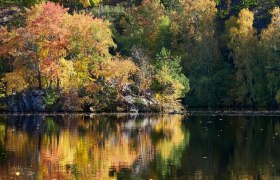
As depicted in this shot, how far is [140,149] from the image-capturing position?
34062 millimetres

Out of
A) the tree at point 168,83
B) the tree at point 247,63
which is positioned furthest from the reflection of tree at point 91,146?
the tree at point 247,63

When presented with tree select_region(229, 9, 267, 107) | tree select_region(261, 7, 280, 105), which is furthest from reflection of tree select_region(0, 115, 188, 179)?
tree select_region(229, 9, 267, 107)

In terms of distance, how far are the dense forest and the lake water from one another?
513 inches

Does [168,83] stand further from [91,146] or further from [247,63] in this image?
[91,146]

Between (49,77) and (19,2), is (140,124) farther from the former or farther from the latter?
(19,2)

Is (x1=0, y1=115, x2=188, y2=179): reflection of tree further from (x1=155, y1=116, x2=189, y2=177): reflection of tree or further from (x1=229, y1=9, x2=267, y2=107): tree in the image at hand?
(x1=229, y1=9, x2=267, y2=107): tree

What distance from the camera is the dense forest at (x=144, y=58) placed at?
66000 mm

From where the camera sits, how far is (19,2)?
274ft

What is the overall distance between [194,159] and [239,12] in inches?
2011

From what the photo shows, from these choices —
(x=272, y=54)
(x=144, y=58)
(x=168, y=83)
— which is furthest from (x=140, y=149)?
(x=272, y=54)

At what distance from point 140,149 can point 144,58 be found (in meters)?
36.4

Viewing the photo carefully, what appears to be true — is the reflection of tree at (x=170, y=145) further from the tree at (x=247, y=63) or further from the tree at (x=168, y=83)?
Result: the tree at (x=247, y=63)

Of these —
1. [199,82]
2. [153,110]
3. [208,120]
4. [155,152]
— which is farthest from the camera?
[199,82]

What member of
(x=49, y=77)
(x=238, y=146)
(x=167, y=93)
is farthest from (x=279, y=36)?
(x=238, y=146)
